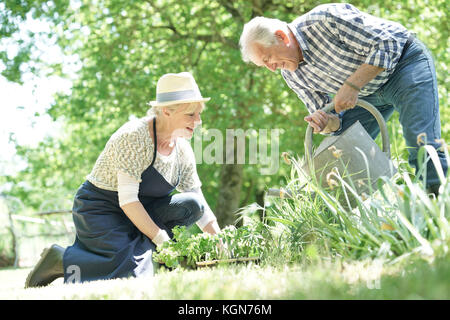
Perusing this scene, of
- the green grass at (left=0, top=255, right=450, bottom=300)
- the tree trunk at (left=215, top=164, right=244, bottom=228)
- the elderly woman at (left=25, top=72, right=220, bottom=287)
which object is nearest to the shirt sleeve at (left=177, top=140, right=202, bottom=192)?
the elderly woman at (left=25, top=72, right=220, bottom=287)

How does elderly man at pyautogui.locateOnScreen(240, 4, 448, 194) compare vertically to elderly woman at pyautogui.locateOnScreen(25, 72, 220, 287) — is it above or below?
above

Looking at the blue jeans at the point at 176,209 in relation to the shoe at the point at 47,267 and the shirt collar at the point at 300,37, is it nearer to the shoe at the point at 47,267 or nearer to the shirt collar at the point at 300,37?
the shoe at the point at 47,267

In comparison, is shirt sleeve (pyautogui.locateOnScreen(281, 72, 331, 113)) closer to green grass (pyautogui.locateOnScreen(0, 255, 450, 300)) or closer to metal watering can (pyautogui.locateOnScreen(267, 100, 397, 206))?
metal watering can (pyautogui.locateOnScreen(267, 100, 397, 206))

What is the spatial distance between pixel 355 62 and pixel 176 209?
1367mm

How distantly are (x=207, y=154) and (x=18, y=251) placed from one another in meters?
3.06

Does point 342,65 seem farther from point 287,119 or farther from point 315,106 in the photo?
point 287,119

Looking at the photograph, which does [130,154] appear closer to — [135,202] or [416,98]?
[135,202]

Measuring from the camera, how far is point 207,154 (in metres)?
7.84

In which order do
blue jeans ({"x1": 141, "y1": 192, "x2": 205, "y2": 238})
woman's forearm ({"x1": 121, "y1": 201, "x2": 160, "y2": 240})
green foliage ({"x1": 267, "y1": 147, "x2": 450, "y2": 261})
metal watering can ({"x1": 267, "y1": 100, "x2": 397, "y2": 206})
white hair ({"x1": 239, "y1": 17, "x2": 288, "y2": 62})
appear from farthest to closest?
blue jeans ({"x1": 141, "y1": 192, "x2": 205, "y2": 238}) < woman's forearm ({"x1": 121, "y1": 201, "x2": 160, "y2": 240}) < white hair ({"x1": 239, "y1": 17, "x2": 288, "y2": 62}) < metal watering can ({"x1": 267, "y1": 100, "x2": 397, "y2": 206}) < green foliage ({"x1": 267, "y1": 147, "x2": 450, "y2": 261})

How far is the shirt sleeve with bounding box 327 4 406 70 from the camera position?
2359 mm

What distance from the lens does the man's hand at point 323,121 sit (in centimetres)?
249
